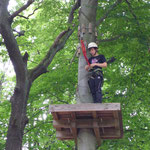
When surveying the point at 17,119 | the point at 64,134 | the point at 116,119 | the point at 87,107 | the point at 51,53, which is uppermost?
the point at 51,53

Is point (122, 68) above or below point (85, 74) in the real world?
above

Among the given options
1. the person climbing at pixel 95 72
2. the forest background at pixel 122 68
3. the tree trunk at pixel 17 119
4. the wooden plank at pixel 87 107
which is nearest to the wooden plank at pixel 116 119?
the wooden plank at pixel 87 107

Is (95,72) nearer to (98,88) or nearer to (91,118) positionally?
(98,88)

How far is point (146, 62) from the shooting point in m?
8.56

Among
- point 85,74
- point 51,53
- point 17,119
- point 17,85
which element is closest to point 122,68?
point 51,53

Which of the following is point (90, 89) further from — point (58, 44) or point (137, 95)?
point (58, 44)

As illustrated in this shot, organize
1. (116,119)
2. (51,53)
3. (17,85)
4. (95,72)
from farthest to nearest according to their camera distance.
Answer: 1. (51,53)
2. (17,85)
3. (95,72)
4. (116,119)

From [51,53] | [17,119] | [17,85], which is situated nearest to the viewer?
[17,119]

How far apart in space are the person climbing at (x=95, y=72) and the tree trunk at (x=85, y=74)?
11cm

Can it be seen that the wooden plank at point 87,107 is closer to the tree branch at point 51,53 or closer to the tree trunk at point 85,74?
the tree trunk at point 85,74

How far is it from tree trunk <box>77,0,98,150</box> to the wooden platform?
166mm

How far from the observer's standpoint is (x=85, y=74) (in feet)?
18.0

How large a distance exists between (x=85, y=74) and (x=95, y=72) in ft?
0.71

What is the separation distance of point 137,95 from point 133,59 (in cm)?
173
